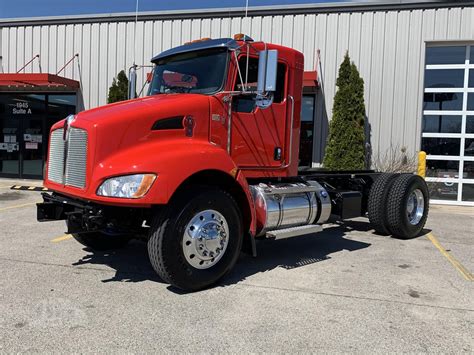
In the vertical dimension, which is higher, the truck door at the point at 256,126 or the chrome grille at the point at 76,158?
the truck door at the point at 256,126

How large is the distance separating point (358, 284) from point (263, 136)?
2.09m

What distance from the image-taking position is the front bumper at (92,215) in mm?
4414

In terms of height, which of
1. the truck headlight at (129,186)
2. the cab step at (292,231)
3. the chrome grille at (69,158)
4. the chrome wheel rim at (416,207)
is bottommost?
the cab step at (292,231)

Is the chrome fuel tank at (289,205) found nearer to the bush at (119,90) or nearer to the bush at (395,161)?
the bush at (395,161)

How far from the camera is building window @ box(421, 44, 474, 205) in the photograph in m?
12.3

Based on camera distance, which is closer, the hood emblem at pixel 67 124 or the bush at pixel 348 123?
the hood emblem at pixel 67 124

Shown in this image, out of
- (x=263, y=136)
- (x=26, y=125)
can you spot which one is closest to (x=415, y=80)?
(x=263, y=136)

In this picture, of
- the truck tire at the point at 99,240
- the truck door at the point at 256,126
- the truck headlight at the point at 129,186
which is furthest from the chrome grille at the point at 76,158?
the truck door at the point at 256,126

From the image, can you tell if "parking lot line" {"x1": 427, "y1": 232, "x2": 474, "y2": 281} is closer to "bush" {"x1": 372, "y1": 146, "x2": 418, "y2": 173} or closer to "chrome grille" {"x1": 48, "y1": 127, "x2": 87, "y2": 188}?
"chrome grille" {"x1": 48, "y1": 127, "x2": 87, "y2": 188}

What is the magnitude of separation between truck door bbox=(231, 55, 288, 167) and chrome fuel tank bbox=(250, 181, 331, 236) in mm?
377

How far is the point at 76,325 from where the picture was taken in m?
3.68

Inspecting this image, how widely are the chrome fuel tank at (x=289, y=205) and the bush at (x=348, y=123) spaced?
5.87 m

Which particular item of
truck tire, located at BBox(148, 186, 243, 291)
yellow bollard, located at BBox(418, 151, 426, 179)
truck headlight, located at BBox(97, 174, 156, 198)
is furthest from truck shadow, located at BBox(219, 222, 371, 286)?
yellow bollard, located at BBox(418, 151, 426, 179)

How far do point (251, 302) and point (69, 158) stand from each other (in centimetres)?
235
